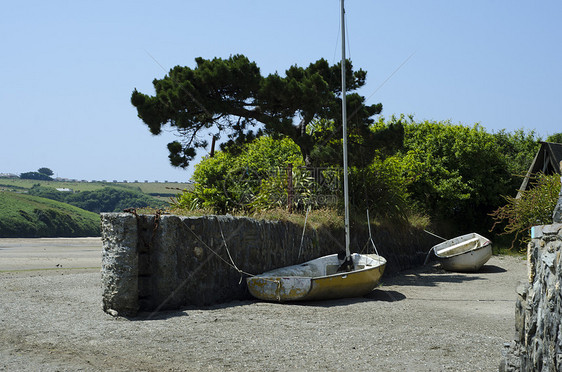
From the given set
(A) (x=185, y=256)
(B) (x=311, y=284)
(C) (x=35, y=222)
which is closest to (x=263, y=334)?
(B) (x=311, y=284)

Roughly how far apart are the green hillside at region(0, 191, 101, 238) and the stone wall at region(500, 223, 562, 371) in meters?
56.6

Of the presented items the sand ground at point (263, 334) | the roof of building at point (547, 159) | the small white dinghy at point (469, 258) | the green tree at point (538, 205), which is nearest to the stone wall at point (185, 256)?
the sand ground at point (263, 334)

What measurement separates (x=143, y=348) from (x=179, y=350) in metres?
0.59

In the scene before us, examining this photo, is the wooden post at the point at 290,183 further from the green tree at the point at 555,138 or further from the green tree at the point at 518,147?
the green tree at the point at 555,138

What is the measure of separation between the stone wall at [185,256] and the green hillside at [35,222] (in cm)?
4822

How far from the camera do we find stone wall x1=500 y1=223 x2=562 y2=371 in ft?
16.0

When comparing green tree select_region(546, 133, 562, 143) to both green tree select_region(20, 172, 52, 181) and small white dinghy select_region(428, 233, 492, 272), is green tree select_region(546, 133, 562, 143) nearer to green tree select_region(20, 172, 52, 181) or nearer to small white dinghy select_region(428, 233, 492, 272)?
small white dinghy select_region(428, 233, 492, 272)

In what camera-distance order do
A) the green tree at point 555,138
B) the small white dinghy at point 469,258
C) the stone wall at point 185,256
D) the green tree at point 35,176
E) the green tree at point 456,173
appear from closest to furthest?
the stone wall at point 185,256 < the small white dinghy at point 469,258 < the green tree at point 456,173 < the green tree at point 555,138 < the green tree at point 35,176

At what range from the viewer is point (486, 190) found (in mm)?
27750

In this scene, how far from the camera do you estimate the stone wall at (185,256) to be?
35.4 ft

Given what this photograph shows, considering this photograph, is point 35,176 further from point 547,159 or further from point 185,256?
point 185,256

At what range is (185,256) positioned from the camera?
11805mm

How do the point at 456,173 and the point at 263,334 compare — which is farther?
the point at 456,173

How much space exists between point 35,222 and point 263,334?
186 feet
